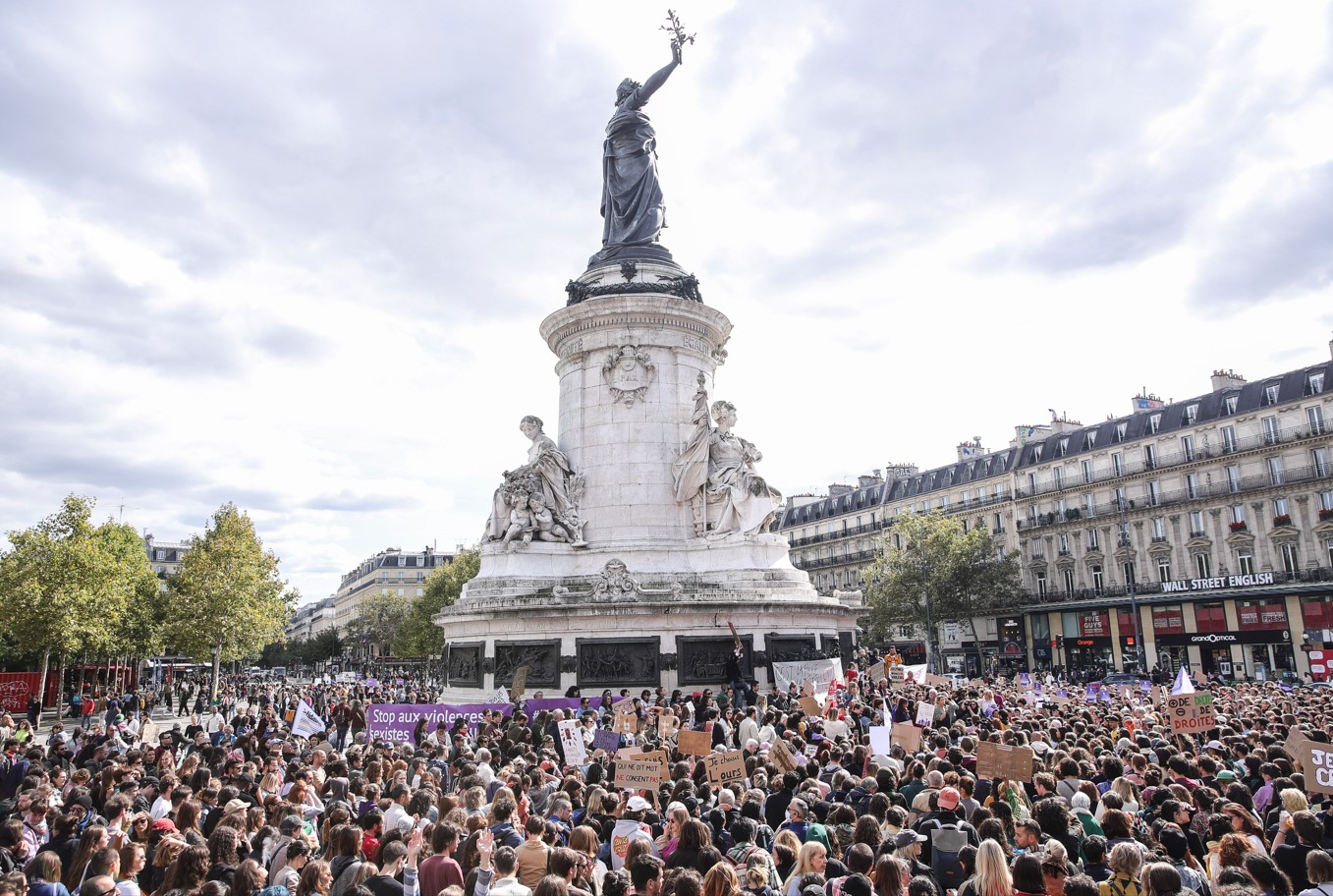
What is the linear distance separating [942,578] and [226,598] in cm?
4221

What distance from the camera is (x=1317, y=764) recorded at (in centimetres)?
1034

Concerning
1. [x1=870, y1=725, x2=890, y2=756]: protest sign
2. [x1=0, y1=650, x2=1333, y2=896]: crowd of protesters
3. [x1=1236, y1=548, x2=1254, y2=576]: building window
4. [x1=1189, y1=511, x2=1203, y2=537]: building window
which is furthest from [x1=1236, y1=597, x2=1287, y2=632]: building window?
[x1=870, y1=725, x2=890, y2=756]: protest sign

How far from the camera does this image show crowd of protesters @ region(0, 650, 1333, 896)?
22.2 ft

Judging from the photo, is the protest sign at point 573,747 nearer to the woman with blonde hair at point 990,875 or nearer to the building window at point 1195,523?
the woman with blonde hair at point 990,875

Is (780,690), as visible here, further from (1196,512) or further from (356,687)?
(1196,512)

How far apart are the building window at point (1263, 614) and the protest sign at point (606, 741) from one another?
5014 centimetres

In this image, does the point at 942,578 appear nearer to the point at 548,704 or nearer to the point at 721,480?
the point at 721,480

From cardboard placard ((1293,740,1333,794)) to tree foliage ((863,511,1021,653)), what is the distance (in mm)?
51480

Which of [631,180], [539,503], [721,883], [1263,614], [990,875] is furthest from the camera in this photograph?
[1263,614]

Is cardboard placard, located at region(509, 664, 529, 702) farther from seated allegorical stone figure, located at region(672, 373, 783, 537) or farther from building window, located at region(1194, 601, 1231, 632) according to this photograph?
building window, located at region(1194, 601, 1231, 632)

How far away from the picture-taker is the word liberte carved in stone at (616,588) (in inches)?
1019

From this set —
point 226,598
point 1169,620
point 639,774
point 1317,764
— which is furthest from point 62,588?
point 1169,620

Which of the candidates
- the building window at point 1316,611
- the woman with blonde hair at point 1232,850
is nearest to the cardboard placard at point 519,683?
the woman with blonde hair at point 1232,850

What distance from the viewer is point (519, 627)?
2605 cm
